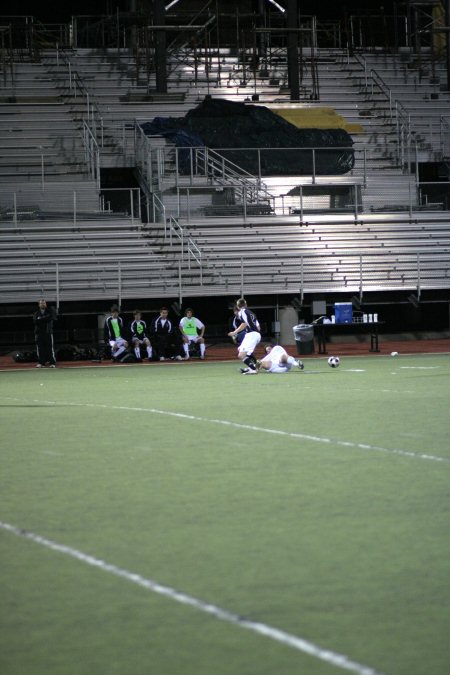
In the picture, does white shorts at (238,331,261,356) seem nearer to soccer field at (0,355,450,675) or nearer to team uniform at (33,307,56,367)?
team uniform at (33,307,56,367)

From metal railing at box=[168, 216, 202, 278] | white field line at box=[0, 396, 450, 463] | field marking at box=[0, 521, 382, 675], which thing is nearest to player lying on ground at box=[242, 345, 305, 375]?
white field line at box=[0, 396, 450, 463]

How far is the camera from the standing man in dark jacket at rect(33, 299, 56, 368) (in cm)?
2644

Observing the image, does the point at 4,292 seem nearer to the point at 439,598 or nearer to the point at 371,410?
the point at 371,410

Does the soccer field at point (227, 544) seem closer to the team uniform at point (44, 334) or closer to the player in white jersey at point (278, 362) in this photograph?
the player in white jersey at point (278, 362)

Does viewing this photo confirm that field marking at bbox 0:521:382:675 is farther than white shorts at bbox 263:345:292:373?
No

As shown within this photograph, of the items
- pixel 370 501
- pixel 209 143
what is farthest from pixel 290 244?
pixel 370 501

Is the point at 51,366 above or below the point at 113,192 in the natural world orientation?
below

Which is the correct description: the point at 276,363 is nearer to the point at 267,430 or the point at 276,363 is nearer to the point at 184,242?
the point at 267,430

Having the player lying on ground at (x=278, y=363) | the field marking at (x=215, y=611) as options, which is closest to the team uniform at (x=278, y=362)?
the player lying on ground at (x=278, y=363)

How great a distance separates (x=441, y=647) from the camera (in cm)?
498

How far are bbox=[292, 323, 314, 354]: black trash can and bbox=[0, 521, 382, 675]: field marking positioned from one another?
21.7 metres

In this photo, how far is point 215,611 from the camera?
5.58 metres

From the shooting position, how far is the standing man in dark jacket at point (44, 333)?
1041 inches

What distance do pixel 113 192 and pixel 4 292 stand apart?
7.59m
